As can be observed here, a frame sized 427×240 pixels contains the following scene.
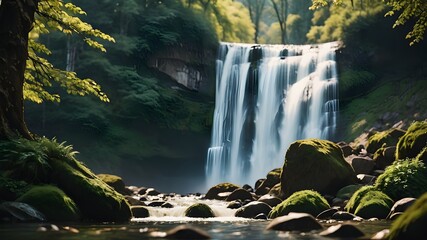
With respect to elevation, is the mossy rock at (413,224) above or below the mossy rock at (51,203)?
above

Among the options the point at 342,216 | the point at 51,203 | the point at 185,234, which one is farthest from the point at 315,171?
the point at 185,234

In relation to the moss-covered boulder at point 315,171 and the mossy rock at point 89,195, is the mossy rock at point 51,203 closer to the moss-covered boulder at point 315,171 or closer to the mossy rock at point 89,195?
the mossy rock at point 89,195

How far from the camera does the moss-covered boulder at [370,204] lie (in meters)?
11.4

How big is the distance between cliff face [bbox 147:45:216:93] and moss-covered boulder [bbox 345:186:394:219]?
2970cm

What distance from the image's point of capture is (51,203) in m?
9.52

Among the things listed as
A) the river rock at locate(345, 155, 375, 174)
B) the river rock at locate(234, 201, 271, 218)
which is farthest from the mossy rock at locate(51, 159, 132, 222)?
the river rock at locate(345, 155, 375, 174)

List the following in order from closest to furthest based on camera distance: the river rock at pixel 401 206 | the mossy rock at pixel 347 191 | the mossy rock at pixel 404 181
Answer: the river rock at pixel 401 206 < the mossy rock at pixel 404 181 < the mossy rock at pixel 347 191

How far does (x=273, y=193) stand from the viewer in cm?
1802

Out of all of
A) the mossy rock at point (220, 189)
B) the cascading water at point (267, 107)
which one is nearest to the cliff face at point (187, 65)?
the cascading water at point (267, 107)

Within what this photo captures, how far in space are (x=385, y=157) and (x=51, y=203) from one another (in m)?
13.7

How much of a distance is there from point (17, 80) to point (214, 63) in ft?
102

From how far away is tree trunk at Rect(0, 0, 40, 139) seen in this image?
38.4 ft

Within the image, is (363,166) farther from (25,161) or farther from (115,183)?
(25,161)

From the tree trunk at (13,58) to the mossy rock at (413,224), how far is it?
30.8 feet
